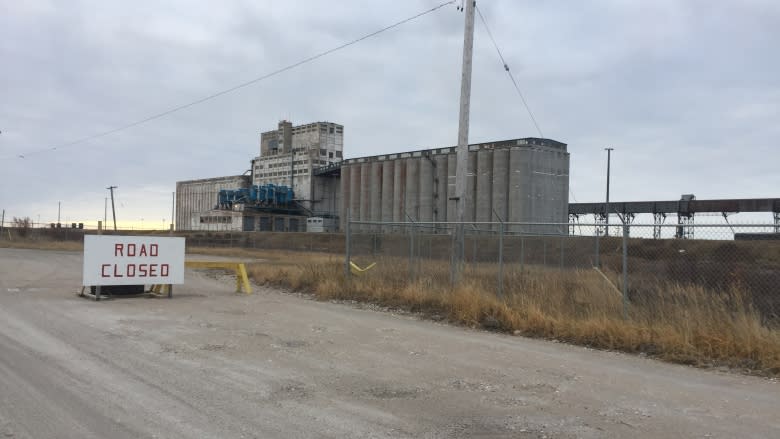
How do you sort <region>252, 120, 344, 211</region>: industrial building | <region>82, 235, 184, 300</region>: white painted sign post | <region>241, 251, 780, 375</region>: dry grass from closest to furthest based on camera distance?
<region>241, 251, 780, 375</region>: dry grass, <region>82, 235, 184, 300</region>: white painted sign post, <region>252, 120, 344, 211</region>: industrial building

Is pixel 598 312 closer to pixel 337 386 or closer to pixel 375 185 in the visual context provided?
pixel 337 386

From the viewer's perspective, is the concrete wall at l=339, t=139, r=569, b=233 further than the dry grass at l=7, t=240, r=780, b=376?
Yes

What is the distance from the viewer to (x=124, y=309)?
12.3 metres

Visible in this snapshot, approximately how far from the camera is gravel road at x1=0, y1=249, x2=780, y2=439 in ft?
16.5

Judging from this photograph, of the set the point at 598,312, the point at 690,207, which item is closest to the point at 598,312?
the point at 598,312

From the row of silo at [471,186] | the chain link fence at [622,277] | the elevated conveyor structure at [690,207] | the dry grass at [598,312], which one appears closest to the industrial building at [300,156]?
the row of silo at [471,186]

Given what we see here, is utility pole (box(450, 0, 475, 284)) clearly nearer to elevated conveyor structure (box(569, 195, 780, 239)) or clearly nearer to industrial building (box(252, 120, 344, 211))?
elevated conveyor structure (box(569, 195, 780, 239))

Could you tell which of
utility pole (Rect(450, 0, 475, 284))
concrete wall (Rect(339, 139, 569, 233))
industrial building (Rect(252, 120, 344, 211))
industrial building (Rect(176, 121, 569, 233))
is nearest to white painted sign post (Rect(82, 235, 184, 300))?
utility pole (Rect(450, 0, 475, 284))

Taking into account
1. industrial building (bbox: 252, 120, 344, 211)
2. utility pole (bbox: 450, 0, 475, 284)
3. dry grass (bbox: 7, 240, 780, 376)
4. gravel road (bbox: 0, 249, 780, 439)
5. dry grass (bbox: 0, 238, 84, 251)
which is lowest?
dry grass (bbox: 0, 238, 84, 251)

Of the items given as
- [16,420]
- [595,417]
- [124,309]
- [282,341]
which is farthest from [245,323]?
[595,417]

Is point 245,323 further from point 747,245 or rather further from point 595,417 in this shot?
point 747,245

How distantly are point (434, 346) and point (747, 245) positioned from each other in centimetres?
1510

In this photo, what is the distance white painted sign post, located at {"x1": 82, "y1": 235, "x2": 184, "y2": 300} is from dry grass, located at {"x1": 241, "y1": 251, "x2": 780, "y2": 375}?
14.0ft

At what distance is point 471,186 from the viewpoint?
2106 inches
